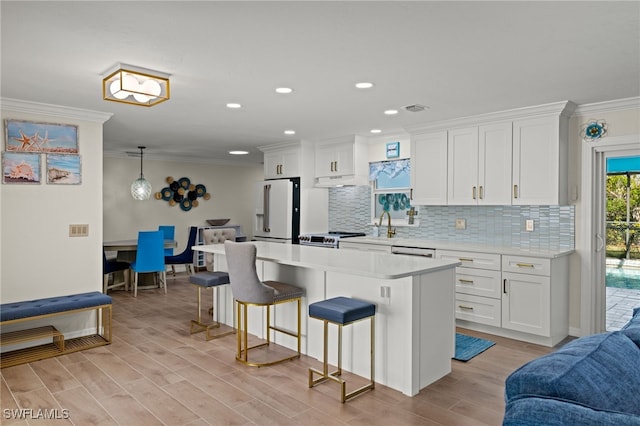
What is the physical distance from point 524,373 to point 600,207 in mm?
3839

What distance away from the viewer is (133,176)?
8.41m

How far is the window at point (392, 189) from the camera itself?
228 inches

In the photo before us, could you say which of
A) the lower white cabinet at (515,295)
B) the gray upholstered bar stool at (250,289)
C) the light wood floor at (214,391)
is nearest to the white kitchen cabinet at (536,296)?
the lower white cabinet at (515,295)

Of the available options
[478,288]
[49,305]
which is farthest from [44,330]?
[478,288]

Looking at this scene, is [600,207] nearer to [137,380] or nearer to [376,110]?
[376,110]

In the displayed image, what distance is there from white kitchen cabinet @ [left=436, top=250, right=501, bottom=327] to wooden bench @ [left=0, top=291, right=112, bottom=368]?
11.9ft

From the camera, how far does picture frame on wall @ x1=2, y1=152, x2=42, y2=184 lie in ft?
12.7

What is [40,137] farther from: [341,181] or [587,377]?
[587,377]

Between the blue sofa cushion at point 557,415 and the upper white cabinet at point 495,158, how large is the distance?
349cm

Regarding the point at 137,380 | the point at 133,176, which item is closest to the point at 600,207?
the point at 137,380

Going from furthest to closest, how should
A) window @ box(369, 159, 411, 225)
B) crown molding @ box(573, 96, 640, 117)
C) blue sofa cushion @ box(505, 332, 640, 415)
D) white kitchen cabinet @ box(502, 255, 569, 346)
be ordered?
1. window @ box(369, 159, 411, 225)
2. white kitchen cabinet @ box(502, 255, 569, 346)
3. crown molding @ box(573, 96, 640, 117)
4. blue sofa cushion @ box(505, 332, 640, 415)

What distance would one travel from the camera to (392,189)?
19.4 ft

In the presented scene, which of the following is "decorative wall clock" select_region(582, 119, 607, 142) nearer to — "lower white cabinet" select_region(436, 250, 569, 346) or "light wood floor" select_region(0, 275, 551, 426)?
"lower white cabinet" select_region(436, 250, 569, 346)

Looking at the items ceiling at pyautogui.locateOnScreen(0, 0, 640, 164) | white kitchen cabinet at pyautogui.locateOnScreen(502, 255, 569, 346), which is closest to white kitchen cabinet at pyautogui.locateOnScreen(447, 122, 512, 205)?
ceiling at pyautogui.locateOnScreen(0, 0, 640, 164)
